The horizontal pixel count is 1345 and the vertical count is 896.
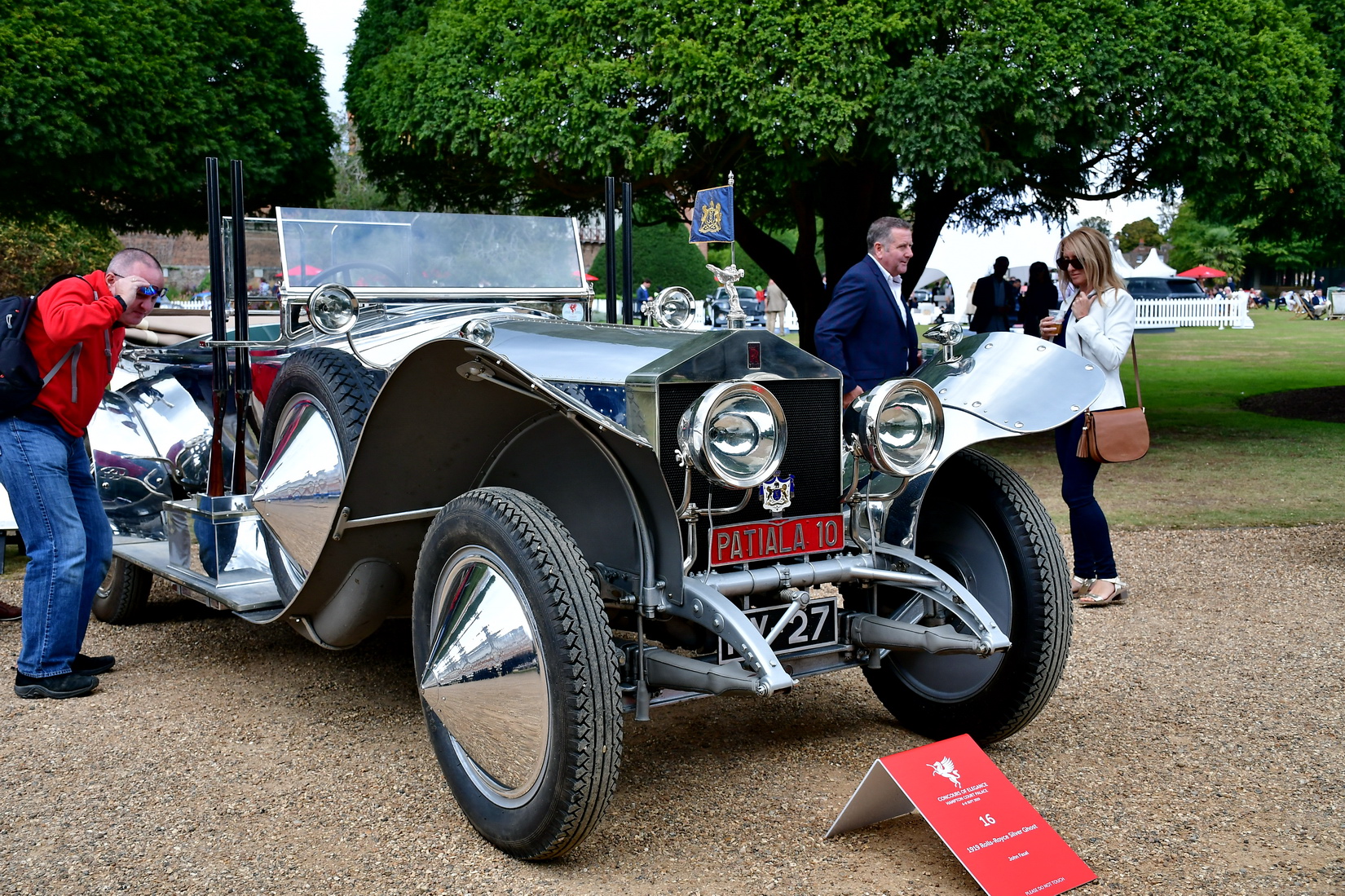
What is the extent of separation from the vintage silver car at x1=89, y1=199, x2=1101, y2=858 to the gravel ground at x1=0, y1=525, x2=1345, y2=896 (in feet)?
0.85

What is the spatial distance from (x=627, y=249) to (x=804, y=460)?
1.97m

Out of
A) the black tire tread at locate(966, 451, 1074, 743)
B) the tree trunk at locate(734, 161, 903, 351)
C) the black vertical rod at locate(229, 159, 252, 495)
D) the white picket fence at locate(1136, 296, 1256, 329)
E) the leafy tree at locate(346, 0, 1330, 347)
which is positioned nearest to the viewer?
the black tire tread at locate(966, 451, 1074, 743)

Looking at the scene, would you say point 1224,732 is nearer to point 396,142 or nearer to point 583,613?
point 583,613

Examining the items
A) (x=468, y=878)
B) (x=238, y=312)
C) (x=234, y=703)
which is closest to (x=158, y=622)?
(x=234, y=703)

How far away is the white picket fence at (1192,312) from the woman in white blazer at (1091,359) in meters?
31.6

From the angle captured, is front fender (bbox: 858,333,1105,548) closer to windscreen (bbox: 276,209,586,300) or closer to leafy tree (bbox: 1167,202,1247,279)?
windscreen (bbox: 276,209,586,300)

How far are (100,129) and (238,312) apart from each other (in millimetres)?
7515

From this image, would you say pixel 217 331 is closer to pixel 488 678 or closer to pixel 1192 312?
A: pixel 488 678

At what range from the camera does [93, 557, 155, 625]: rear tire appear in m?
5.10

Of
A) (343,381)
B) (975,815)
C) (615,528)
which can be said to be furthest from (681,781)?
(343,381)

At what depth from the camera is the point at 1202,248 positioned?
5731cm

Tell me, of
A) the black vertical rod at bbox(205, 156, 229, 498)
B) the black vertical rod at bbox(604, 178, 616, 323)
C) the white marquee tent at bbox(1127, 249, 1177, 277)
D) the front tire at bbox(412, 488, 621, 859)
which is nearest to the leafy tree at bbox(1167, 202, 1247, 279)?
the white marquee tent at bbox(1127, 249, 1177, 277)

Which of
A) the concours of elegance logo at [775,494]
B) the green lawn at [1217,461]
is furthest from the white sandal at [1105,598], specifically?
the concours of elegance logo at [775,494]

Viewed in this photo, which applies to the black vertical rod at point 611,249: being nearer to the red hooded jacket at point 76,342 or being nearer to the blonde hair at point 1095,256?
the red hooded jacket at point 76,342
